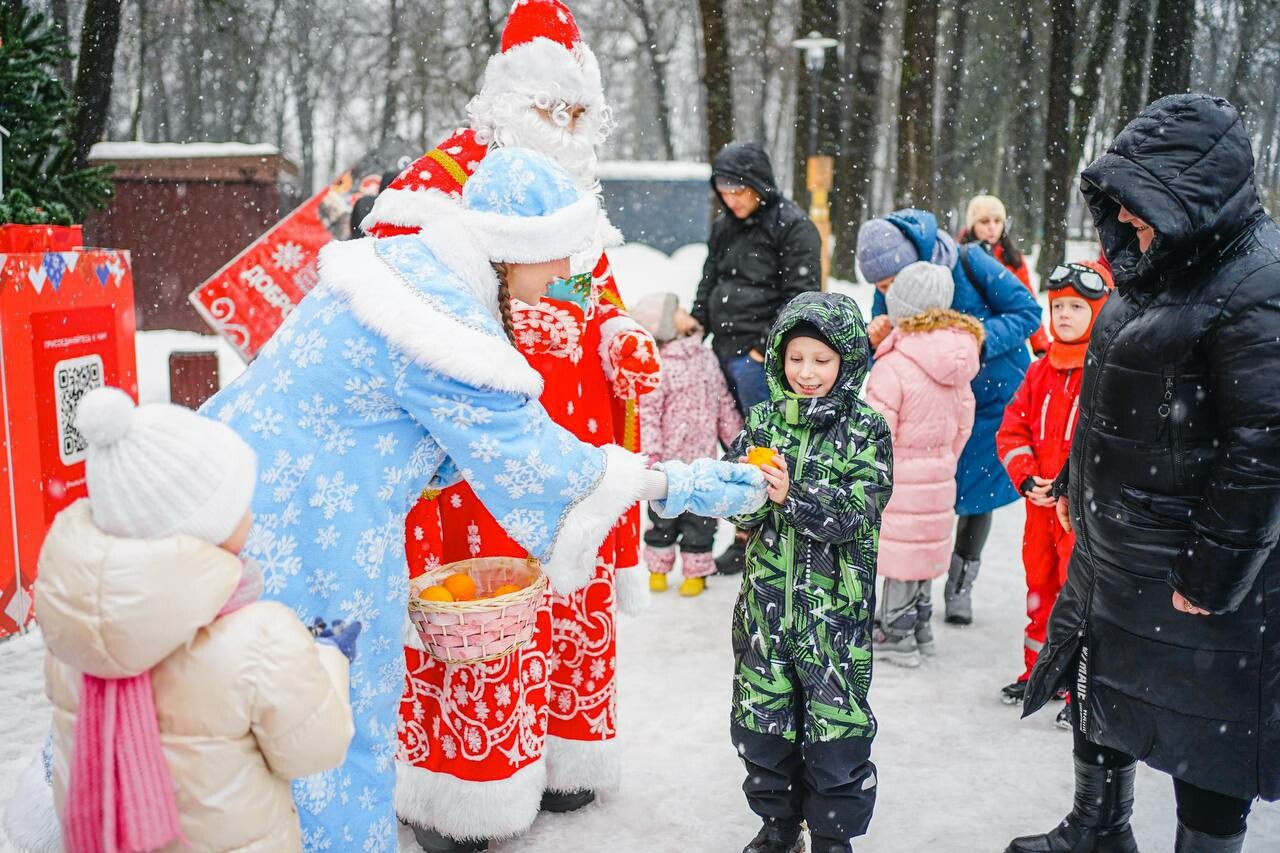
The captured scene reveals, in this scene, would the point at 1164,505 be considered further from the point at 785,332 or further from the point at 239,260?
the point at 239,260

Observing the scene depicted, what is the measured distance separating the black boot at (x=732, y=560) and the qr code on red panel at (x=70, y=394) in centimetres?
324

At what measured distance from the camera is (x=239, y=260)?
265 inches

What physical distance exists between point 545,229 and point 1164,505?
1.55 m

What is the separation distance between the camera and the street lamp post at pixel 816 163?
11.2 m

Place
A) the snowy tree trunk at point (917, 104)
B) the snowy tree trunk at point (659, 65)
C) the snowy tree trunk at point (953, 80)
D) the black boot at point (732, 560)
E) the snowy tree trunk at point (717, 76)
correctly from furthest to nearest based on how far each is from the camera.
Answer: the snowy tree trunk at point (659, 65) → the snowy tree trunk at point (953, 80) → the snowy tree trunk at point (917, 104) → the snowy tree trunk at point (717, 76) → the black boot at point (732, 560)

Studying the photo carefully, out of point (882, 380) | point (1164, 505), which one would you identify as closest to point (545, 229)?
point (1164, 505)

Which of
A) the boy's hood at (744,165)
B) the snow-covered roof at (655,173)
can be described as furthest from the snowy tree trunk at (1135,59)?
the boy's hood at (744,165)

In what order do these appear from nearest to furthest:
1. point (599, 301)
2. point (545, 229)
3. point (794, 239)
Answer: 1. point (545, 229)
2. point (599, 301)
3. point (794, 239)

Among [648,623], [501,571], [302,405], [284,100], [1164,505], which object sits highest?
[284,100]

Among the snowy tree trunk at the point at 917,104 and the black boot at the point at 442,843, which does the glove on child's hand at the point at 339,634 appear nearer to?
the black boot at the point at 442,843

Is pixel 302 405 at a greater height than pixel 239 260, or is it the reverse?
pixel 239 260

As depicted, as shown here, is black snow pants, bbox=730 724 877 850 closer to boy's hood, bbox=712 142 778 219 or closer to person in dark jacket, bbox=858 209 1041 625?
person in dark jacket, bbox=858 209 1041 625

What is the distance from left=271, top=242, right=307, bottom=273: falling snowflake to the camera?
22.2 feet

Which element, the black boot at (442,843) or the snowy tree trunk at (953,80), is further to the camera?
the snowy tree trunk at (953,80)
